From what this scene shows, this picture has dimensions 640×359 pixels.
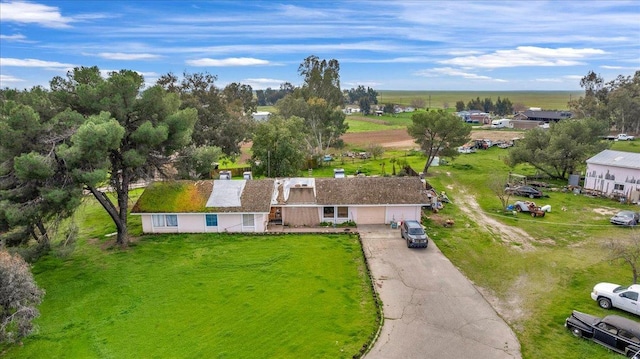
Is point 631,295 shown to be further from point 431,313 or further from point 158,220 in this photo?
point 158,220

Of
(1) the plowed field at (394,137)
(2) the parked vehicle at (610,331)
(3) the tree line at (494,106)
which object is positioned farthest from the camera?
(3) the tree line at (494,106)

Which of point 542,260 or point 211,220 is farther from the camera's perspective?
point 211,220

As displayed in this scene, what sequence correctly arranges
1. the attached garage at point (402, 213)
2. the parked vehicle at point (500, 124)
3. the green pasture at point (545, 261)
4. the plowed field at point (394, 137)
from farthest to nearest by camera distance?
the parked vehicle at point (500, 124) < the plowed field at point (394, 137) < the attached garage at point (402, 213) < the green pasture at point (545, 261)

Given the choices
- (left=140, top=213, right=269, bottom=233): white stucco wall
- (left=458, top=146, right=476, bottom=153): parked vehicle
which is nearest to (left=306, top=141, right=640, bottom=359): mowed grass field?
(left=140, top=213, right=269, bottom=233): white stucco wall

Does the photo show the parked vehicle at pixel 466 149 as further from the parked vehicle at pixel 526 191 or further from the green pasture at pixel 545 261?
the parked vehicle at pixel 526 191

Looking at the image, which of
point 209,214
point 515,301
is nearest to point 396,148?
point 209,214

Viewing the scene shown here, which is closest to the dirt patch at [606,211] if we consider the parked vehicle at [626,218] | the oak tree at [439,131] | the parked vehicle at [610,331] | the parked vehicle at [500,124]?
the parked vehicle at [626,218]

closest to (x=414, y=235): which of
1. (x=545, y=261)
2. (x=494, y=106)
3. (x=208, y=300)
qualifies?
(x=545, y=261)
